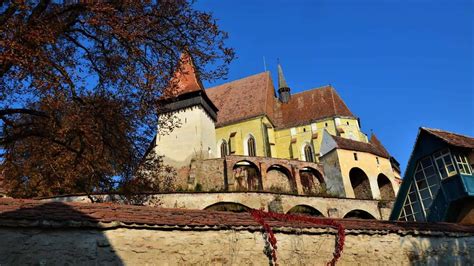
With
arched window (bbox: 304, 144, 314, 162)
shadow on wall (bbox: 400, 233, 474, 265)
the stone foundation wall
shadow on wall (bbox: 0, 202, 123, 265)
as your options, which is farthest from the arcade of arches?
shadow on wall (bbox: 0, 202, 123, 265)

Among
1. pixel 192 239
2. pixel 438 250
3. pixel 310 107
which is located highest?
pixel 310 107

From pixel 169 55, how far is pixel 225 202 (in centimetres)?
1607

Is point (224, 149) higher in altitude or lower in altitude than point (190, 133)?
higher

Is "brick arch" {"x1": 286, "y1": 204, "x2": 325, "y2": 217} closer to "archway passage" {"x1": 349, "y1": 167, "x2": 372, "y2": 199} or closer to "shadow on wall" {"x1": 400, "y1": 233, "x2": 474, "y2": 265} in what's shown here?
"archway passage" {"x1": 349, "y1": 167, "x2": 372, "y2": 199}

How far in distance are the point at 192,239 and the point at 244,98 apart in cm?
4067

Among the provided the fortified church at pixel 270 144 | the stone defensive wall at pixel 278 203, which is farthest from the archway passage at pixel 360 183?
the stone defensive wall at pixel 278 203

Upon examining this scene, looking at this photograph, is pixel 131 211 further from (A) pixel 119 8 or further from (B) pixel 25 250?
(A) pixel 119 8

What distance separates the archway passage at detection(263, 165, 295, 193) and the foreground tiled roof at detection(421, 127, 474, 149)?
15.9 metres

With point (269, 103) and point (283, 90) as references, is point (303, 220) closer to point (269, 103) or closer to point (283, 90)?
point (269, 103)

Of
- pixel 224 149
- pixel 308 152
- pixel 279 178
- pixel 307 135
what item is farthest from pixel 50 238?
pixel 307 135

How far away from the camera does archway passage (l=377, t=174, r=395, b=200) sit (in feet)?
119

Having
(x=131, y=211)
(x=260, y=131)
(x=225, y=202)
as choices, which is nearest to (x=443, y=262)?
(x=131, y=211)

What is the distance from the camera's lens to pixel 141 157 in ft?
46.1

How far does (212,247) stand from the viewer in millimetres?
6656
